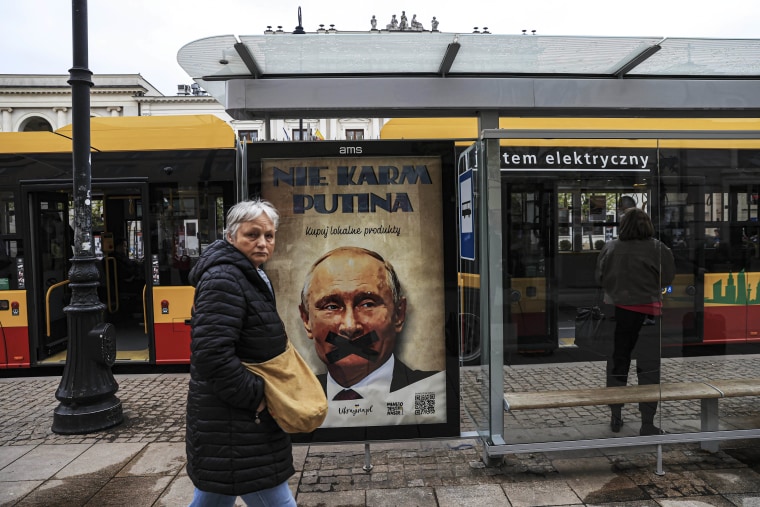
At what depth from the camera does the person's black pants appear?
4688 millimetres

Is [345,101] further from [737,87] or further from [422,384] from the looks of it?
[737,87]

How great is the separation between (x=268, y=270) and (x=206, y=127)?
4.15 meters

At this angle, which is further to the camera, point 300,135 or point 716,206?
point 300,135

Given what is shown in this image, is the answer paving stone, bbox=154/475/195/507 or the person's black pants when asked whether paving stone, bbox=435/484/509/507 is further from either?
paving stone, bbox=154/475/195/507

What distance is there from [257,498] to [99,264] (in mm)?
7892

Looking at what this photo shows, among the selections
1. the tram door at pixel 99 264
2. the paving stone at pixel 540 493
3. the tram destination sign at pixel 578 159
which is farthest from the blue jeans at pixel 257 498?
the tram door at pixel 99 264

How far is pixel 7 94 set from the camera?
50.4m

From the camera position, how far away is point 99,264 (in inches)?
357

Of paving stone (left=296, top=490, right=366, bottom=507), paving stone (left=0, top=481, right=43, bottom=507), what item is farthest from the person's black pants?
paving stone (left=0, top=481, right=43, bottom=507)

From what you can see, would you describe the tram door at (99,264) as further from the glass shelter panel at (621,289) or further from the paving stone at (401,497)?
the glass shelter panel at (621,289)

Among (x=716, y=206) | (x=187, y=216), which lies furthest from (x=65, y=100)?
(x=716, y=206)

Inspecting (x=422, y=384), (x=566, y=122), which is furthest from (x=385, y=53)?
(x=566, y=122)

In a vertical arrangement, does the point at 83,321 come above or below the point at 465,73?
below

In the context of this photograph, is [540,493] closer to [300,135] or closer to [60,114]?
Result: [300,135]
